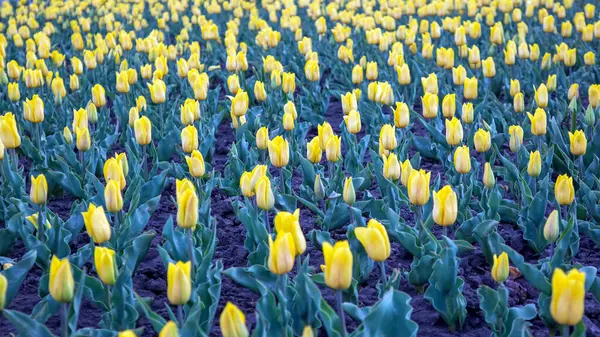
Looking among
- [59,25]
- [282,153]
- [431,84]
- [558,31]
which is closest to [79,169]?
[282,153]

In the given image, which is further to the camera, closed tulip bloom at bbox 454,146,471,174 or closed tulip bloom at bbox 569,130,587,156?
closed tulip bloom at bbox 569,130,587,156

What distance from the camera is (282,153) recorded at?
3133 mm

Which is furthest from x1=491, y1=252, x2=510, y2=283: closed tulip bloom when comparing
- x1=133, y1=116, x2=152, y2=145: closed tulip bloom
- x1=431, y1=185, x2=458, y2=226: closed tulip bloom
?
x1=133, y1=116, x2=152, y2=145: closed tulip bloom

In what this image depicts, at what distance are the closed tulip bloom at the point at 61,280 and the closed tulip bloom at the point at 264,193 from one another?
817mm

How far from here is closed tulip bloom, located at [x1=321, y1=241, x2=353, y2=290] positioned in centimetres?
198

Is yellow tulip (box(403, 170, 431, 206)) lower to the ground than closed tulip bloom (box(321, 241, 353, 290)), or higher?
lower

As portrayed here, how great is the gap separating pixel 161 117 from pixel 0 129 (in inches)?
54.2

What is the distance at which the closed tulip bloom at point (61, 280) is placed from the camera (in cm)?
204

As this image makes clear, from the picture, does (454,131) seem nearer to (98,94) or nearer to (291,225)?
(291,225)

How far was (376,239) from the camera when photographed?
7.18 feet

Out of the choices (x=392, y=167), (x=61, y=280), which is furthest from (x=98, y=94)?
(x=61, y=280)

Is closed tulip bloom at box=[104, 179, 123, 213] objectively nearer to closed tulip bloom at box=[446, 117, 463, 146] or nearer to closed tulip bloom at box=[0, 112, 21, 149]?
closed tulip bloom at box=[0, 112, 21, 149]

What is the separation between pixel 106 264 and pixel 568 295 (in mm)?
1241

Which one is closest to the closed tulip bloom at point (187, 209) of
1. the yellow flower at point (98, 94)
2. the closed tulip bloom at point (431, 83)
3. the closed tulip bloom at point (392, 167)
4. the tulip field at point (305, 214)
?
the tulip field at point (305, 214)
